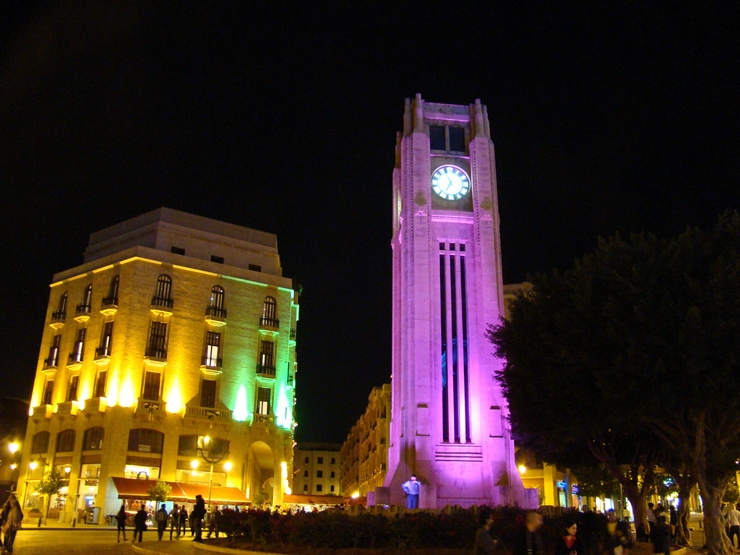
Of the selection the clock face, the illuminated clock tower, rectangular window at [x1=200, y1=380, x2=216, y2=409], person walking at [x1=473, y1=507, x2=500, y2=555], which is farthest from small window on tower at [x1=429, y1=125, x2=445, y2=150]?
person walking at [x1=473, y1=507, x2=500, y2=555]

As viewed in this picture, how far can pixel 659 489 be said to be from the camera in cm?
5925

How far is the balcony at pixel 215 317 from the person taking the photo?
59875 millimetres

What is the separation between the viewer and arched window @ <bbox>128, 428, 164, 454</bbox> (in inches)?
2105

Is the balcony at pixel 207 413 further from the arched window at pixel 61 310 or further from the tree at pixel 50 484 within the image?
the arched window at pixel 61 310

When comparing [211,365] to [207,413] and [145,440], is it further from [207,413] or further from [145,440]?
[145,440]

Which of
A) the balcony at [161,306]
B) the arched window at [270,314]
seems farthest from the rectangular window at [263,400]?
the balcony at [161,306]

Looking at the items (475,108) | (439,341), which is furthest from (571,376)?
(475,108)

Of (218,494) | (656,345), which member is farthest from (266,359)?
(656,345)

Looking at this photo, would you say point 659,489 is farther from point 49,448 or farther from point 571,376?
point 49,448

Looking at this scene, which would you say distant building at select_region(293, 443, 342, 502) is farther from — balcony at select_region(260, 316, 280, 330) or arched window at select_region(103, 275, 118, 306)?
arched window at select_region(103, 275, 118, 306)

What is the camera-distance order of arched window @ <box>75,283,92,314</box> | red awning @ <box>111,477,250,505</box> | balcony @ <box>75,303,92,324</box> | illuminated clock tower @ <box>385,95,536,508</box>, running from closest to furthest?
illuminated clock tower @ <box>385,95,536,508</box> → red awning @ <box>111,477,250,505</box> → balcony @ <box>75,303,92,324</box> → arched window @ <box>75,283,92,314</box>

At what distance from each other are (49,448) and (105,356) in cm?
907

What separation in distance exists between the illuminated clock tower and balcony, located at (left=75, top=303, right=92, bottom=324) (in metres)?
26.6

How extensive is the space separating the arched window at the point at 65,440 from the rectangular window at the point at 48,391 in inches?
157
